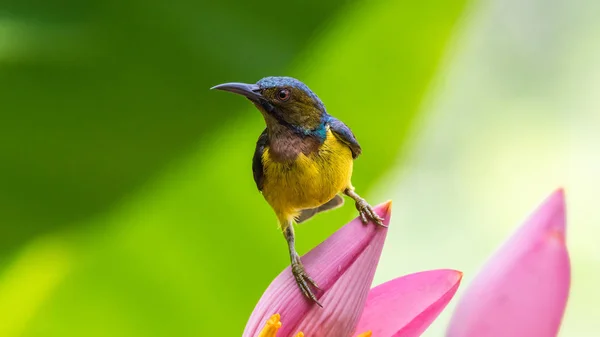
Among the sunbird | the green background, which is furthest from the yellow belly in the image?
the green background

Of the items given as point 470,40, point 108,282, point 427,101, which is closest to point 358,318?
point 108,282

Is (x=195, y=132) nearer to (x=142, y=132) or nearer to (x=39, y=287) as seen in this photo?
(x=142, y=132)

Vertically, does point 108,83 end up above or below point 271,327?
above

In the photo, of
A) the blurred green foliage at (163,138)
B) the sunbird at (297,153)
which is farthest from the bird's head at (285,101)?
the blurred green foliage at (163,138)

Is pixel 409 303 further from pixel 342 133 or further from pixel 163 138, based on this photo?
pixel 163 138

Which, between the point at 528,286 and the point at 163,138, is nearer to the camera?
the point at 528,286

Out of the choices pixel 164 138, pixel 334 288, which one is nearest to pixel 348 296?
pixel 334 288
